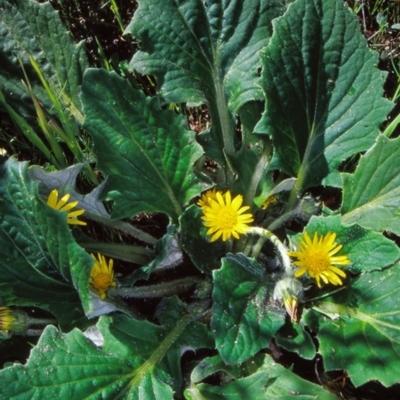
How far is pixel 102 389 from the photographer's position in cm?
154

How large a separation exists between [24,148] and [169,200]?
0.71 m

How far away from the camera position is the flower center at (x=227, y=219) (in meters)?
1.75

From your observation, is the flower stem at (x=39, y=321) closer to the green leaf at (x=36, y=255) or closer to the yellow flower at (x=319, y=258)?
the green leaf at (x=36, y=255)

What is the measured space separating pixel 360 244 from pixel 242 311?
1.25 ft

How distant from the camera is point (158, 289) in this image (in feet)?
6.01

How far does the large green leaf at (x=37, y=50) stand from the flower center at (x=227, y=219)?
654 mm

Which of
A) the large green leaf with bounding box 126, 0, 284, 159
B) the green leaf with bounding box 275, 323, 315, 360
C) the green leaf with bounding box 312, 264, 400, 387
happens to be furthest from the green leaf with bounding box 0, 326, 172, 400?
the large green leaf with bounding box 126, 0, 284, 159

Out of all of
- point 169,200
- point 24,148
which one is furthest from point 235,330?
point 24,148

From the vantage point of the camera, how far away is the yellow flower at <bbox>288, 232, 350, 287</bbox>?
1670 millimetres

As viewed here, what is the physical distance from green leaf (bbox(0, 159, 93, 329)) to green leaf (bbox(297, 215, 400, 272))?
661 millimetres

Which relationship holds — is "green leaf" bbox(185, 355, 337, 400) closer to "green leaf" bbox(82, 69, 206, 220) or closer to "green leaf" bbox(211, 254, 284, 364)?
"green leaf" bbox(211, 254, 284, 364)

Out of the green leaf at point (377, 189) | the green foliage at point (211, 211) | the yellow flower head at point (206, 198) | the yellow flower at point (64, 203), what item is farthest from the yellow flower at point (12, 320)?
the green leaf at point (377, 189)

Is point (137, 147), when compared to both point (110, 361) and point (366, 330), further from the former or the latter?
point (366, 330)

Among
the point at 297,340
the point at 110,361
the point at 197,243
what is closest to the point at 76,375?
the point at 110,361
